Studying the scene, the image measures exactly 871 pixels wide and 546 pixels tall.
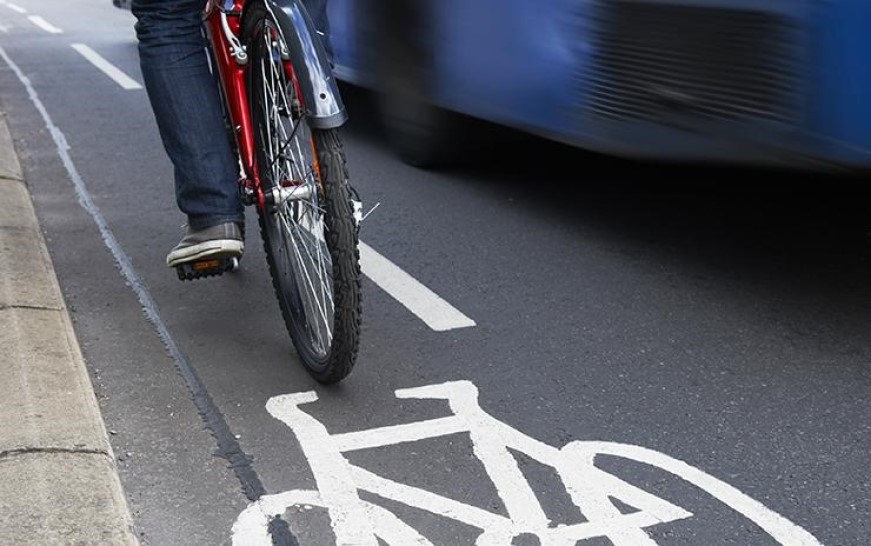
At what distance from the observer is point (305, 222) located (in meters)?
3.71

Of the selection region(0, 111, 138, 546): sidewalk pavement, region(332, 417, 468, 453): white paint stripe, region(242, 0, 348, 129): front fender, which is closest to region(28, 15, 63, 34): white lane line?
region(0, 111, 138, 546): sidewalk pavement

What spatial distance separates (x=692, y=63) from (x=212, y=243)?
1575mm

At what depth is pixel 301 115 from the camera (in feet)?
11.5

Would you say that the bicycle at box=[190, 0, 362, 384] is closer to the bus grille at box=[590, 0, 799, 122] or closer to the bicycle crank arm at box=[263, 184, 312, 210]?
the bicycle crank arm at box=[263, 184, 312, 210]

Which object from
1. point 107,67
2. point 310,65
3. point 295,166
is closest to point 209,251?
point 295,166

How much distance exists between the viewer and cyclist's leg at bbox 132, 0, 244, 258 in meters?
3.90

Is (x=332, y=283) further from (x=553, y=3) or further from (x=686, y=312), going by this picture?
(x=553, y=3)

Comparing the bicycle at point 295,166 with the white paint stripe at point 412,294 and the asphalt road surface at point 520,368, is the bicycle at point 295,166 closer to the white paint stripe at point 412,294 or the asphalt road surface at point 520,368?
the asphalt road surface at point 520,368

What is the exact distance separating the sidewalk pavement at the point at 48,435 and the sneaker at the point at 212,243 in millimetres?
429

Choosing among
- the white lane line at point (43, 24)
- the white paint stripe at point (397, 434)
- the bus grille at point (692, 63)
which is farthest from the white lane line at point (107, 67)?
the white paint stripe at point (397, 434)

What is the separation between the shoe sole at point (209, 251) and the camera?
3.99 meters

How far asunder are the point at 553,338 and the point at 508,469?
3.30ft

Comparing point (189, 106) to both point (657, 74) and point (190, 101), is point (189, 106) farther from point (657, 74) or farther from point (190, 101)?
point (657, 74)

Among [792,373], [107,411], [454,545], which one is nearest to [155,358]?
[107,411]
